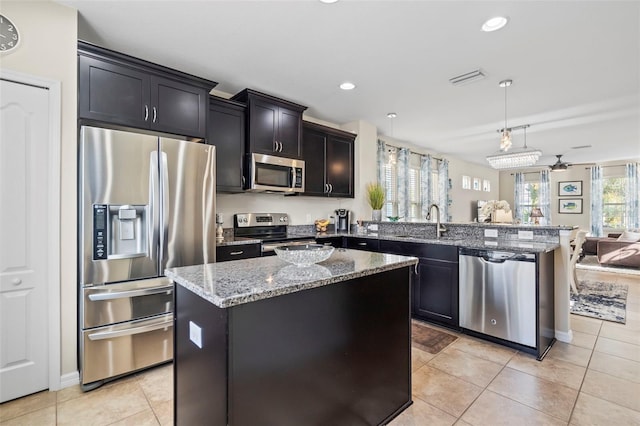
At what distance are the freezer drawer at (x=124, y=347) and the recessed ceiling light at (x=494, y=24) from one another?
3.41 m

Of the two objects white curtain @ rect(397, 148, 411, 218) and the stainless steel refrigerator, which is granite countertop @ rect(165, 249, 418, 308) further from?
white curtain @ rect(397, 148, 411, 218)

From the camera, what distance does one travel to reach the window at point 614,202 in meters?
8.44

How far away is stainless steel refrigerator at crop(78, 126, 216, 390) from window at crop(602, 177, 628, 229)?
1087 cm

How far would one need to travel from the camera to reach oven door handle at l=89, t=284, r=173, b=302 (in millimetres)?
2217

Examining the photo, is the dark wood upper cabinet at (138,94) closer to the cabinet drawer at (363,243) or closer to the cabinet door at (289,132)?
the cabinet door at (289,132)

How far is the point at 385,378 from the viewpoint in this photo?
182 cm

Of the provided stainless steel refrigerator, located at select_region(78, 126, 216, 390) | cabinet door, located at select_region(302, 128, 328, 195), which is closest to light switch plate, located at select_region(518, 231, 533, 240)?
cabinet door, located at select_region(302, 128, 328, 195)

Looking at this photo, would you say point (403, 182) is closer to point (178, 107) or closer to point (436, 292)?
point (436, 292)

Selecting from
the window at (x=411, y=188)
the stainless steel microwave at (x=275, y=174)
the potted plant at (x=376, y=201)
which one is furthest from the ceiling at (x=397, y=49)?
the window at (x=411, y=188)

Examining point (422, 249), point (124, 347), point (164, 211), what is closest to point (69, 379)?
point (124, 347)

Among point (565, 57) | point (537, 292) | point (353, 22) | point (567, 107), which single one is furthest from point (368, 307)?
point (567, 107)

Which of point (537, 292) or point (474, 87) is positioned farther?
point (474, 87)

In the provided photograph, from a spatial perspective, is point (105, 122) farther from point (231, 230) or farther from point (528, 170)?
point (528, 170)

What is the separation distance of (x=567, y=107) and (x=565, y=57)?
1774mm
